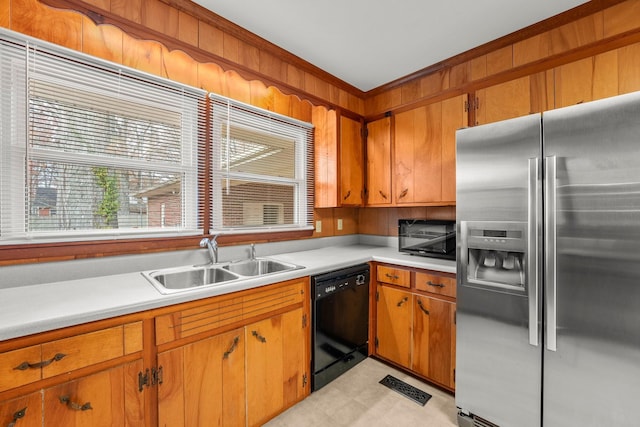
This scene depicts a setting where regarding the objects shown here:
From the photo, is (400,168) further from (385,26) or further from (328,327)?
(328,327)

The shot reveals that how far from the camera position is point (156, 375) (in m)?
1.24

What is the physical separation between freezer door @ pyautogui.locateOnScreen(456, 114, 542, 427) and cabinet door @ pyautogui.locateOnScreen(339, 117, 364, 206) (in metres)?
1.18

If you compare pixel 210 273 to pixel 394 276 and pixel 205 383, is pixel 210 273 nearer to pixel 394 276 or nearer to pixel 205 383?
pixel 205 383

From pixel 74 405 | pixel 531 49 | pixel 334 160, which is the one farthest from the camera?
pixel 334 160

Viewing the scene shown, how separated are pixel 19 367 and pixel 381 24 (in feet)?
8.34

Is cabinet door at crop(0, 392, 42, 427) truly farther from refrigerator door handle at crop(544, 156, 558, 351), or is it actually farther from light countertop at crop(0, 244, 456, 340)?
refrigerator door handle at crop(544, 156, 558, 351)

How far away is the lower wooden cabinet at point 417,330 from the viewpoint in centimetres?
194

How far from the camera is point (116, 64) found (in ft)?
5.13

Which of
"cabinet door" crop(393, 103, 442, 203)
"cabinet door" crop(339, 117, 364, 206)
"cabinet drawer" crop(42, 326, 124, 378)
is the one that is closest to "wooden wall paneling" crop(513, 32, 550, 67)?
"cabinet door" crop(393, 103, 442, 203)

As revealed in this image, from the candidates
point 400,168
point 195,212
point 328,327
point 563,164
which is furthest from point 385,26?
point 328,327

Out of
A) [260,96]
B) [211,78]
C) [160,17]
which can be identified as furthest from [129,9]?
[260,96]

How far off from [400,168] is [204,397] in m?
2.30

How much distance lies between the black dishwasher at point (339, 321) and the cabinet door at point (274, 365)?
0.45 ft

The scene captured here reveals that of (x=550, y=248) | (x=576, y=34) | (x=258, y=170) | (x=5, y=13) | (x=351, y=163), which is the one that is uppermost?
(x=576, y=34)
